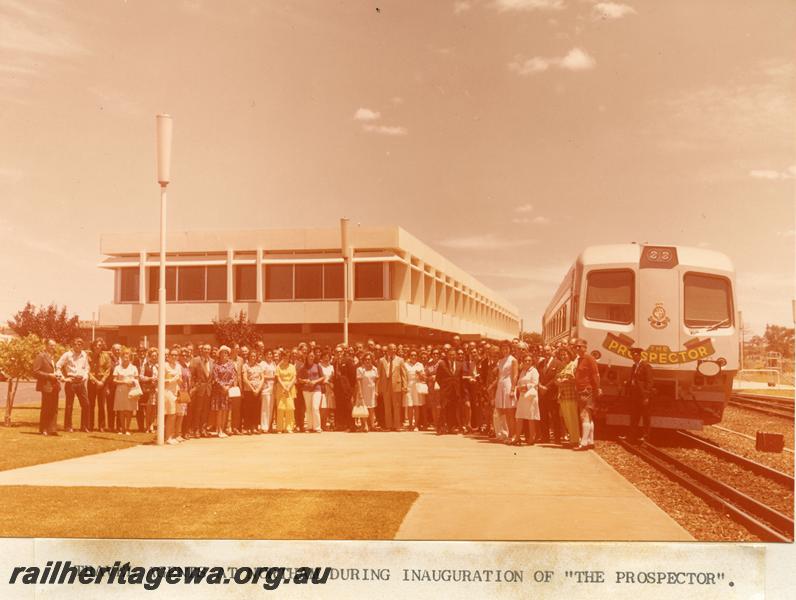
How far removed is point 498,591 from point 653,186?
375 centimetres

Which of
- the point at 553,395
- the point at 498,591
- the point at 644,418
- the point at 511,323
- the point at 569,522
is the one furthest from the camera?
the point at 553,395

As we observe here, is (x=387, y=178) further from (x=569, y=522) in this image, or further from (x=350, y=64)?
(x=569, y=522)

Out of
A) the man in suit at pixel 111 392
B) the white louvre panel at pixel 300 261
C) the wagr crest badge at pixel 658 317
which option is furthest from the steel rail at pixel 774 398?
the man in suit at pixel 111 392

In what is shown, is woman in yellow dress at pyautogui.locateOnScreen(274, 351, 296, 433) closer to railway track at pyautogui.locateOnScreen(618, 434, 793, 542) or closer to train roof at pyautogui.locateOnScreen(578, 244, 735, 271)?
railway track at pyautogui.locateOnScreen(618, 434, 793, 542)

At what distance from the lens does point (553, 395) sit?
12734mm

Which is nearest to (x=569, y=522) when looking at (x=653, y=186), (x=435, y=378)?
(x=653, y=186)

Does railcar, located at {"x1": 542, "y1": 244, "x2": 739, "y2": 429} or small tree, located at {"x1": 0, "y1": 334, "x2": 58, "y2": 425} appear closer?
railcar, located at {"x1": 542, "y1": 244, "x2": 739, "y2": 429}

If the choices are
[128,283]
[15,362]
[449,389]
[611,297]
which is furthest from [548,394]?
[15,362]

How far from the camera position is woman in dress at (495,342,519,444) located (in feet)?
42.2

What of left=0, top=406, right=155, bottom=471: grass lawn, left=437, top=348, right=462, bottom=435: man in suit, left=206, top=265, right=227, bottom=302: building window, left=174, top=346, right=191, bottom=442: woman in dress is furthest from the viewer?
left=206, top=265, right=227, bottom=302: building window

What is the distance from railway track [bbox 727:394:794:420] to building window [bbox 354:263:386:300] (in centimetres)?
925

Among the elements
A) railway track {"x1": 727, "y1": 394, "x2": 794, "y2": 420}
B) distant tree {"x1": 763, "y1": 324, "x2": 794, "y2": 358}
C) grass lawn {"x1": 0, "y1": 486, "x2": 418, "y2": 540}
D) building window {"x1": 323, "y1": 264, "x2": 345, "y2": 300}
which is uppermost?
building window {"x1": 323, "y1": 264, "x2": 345, "y2": 300}

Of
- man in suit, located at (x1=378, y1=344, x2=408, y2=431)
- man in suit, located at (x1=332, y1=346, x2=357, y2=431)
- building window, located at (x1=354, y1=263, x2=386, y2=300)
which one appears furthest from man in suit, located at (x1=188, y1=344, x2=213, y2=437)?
man in suit, located at (x1=378, y1=344, x2=408, y2=431)

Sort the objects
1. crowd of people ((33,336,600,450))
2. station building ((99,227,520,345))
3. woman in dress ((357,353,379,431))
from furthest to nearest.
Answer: woman in dress ((357,353,379,431)) < crowd of people ((33,336,600,450)) < station building ((99,227,520,345))
